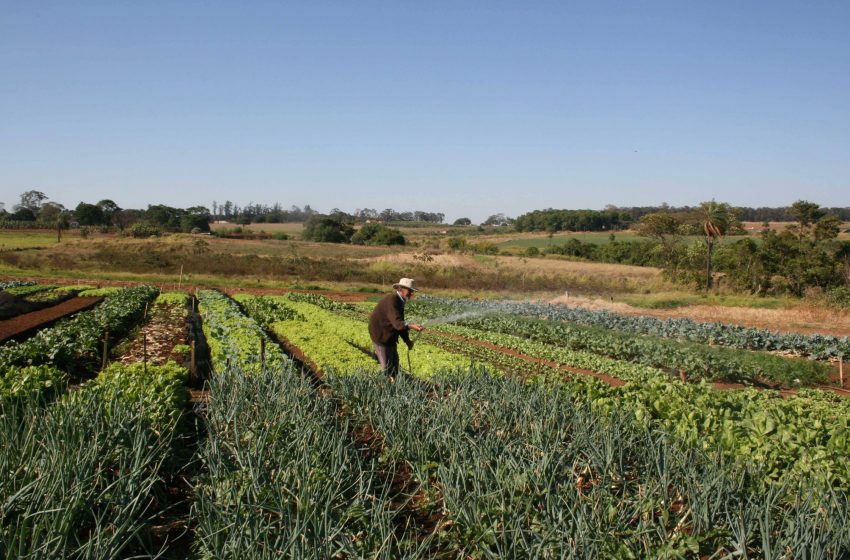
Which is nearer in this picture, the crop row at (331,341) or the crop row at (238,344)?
the crop row at (238,344)

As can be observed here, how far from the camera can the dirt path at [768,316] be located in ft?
89.5

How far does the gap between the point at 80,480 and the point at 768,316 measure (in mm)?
31850

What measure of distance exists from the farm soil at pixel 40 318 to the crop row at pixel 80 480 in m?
13.0

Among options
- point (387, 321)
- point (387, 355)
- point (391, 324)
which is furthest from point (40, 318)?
point (391, 324)

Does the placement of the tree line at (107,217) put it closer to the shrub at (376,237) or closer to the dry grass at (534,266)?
the shrub at (376,237)

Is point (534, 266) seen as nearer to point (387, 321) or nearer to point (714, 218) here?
point (714, 218)

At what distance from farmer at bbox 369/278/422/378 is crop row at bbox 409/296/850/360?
12604mm

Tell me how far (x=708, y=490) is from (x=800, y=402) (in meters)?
4.97

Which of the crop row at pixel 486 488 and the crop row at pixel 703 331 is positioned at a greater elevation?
the crop row at pixel 486 488

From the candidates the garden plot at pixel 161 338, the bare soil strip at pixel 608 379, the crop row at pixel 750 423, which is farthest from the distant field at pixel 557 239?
the crop row at pixel 750 423

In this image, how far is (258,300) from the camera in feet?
85.8

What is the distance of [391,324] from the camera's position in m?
9.80

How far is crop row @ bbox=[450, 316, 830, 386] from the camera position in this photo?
1530cm

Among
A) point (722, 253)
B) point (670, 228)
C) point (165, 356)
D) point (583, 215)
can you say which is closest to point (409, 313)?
point (165, 356)
